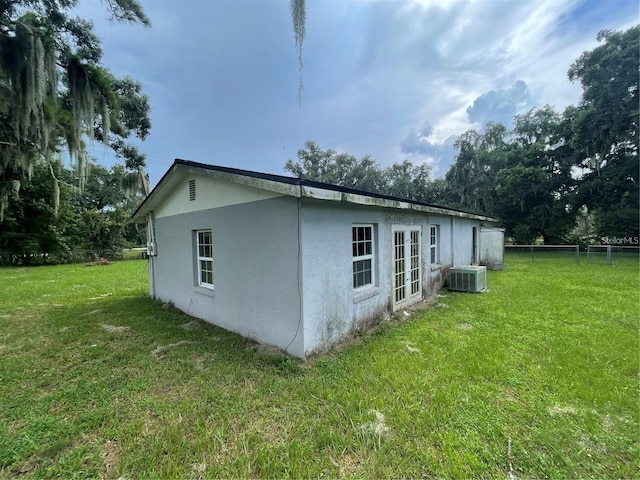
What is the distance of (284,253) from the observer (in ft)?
12.3

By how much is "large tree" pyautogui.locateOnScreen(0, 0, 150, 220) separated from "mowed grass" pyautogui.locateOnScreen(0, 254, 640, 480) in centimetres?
455

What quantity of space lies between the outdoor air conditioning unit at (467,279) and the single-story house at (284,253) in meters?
1.27

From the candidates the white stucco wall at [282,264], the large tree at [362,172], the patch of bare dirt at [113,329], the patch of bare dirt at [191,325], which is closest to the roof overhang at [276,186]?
the white stucco wall at [282,264]

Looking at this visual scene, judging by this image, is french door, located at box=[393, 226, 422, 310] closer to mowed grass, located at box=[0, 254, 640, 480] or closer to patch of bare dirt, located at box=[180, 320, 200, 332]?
mowed grass, located at box=[0, 254, 640, 480]

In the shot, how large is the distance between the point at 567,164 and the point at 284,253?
77.5ft

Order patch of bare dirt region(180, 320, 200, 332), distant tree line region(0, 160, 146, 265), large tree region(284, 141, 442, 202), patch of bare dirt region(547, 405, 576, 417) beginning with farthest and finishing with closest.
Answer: large tree region(284, 141, 442, 202)
distant tree line region(0, 160, 146, 265)
patch of bare dirt region(180, 320, 200, 332)
patch of bare dirt region(547, 405, 576, 417)

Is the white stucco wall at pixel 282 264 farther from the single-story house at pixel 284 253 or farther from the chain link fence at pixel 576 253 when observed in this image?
the chain link fence at pixel 576 253

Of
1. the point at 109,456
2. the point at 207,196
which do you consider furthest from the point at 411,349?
the point at 207,196

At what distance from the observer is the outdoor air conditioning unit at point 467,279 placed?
746cm

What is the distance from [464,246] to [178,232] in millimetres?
9895

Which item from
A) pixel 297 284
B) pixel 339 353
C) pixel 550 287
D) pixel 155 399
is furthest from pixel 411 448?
pixel 550 287

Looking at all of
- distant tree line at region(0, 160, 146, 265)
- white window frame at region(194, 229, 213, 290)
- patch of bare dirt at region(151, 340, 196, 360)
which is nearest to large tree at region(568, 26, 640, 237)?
white window frame at region(194, 229, 213, 290)

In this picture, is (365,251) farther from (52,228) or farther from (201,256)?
(52,228)

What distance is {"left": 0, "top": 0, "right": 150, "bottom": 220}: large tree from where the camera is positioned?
493 centimetres
